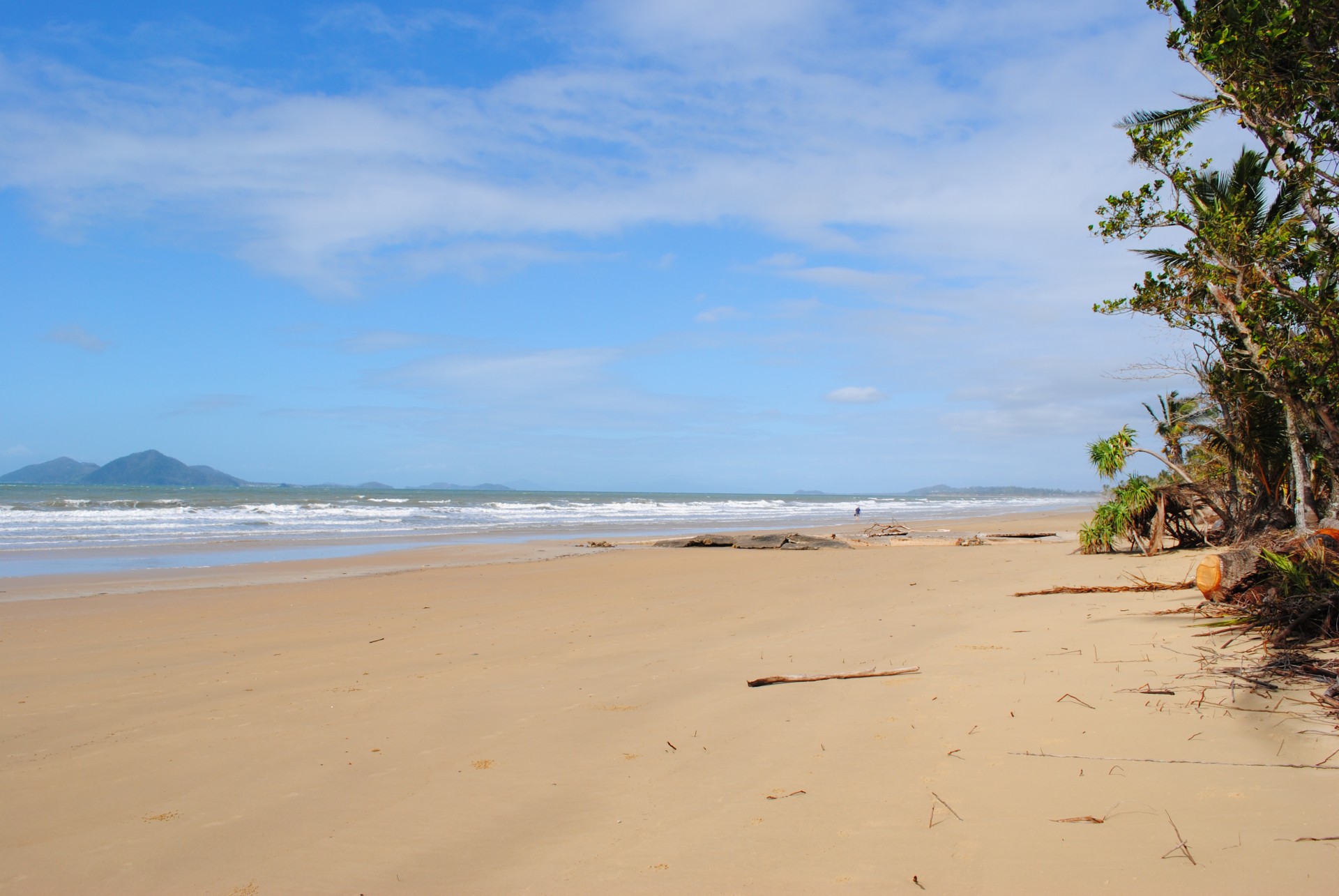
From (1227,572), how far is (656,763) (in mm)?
5471

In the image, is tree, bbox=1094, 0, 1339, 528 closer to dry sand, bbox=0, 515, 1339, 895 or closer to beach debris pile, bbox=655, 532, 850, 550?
dry sand, bbox=0, 515, 1339, 895

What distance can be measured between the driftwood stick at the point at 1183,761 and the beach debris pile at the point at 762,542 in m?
16.3

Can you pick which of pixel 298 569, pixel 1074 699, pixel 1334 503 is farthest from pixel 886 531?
pixel 1074 699

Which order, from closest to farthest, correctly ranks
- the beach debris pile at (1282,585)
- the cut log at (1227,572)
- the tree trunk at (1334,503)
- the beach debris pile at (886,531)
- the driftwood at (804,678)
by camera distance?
the beach debris pile at (1282,585)
the driftwood at (804,678)
the cut log at (1227,572)
the tree trunk at (1334,503)
the beach debris pile at (886,531)

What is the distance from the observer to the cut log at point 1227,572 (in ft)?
21.4

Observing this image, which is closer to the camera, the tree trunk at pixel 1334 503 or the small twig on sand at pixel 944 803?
the small twig on sand at pixel 944 803

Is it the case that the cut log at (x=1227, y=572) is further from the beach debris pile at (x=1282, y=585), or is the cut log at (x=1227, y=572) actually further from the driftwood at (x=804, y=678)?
the driftwood at (x=804, y=678)

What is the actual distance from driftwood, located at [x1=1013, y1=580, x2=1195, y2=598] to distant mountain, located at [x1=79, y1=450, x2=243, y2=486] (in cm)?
18938

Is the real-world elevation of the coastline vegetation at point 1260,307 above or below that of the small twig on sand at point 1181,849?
above

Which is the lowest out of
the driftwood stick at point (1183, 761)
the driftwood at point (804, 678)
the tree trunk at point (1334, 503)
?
the driftwood at point (804, 678)

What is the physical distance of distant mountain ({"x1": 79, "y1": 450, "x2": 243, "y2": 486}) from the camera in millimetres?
171250

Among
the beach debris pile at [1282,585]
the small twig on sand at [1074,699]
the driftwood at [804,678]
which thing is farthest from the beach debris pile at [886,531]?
the small twig on sand at [1074,699]

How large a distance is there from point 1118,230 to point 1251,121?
6.27ft

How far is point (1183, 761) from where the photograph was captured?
147 inches
